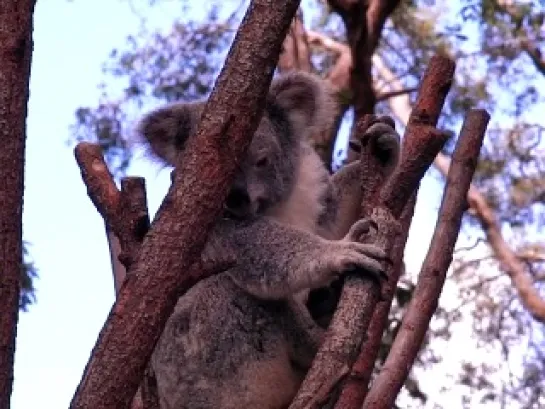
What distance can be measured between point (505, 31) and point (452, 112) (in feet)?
3.81

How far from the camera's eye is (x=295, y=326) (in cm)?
339

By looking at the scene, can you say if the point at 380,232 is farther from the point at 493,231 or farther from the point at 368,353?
Result: the point at 493,231

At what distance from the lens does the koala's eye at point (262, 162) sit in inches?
137

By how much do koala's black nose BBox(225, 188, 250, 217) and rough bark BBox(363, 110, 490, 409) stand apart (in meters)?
0.84

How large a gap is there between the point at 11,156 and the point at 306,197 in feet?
4.83

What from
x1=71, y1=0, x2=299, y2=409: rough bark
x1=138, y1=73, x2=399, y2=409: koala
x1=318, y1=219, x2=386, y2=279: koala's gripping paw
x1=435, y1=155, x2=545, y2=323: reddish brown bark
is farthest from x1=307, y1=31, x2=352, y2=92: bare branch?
x1=71, y1=0, x2=299, y2=409: rough bark

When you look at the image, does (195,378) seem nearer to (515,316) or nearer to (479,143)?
(479,143)

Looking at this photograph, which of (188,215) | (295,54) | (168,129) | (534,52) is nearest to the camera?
(188,215)

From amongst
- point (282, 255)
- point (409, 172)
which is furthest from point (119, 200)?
point (409, 172)

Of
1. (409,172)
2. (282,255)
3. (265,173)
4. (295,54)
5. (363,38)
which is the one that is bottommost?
(282,255)

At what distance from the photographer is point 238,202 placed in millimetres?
3367

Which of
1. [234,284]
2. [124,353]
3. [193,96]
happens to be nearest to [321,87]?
[234,284]

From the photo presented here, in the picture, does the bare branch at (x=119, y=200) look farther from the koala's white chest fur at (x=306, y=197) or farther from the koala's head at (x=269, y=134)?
the koala's white chest fur at (x=306, y=197)

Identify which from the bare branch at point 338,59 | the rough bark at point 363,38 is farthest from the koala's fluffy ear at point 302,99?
the rough bark at point 363,38
